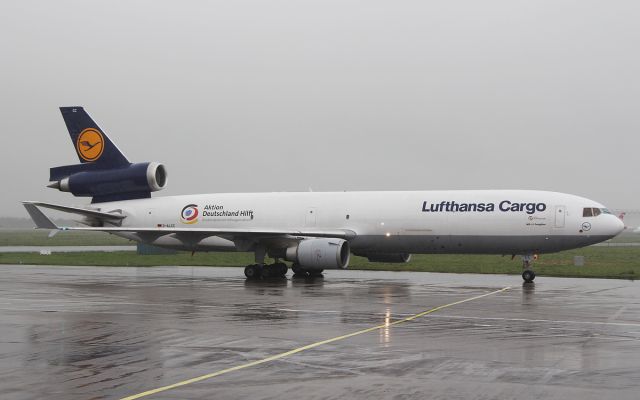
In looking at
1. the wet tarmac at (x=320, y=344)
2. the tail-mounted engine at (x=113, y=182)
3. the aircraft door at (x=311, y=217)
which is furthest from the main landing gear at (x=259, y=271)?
the tail-mounted engine at (x=113, y=182)

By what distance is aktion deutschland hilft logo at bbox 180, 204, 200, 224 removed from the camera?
3438cm

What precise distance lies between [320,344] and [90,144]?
2602 centimetres

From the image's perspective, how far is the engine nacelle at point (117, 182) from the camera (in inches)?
1369

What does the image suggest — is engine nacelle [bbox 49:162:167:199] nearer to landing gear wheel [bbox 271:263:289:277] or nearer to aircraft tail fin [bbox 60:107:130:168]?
aircraft tail fin [bbox 60:107:130:168]

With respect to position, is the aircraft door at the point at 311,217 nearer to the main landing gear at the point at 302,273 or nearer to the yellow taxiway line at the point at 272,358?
the main landing gear at the point at 302,273

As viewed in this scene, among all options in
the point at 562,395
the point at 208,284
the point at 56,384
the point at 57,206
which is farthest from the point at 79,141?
the point at 562,395

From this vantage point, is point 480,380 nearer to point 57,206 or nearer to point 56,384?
point 56,384

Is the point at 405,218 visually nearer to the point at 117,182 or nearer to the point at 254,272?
the point at 254,272

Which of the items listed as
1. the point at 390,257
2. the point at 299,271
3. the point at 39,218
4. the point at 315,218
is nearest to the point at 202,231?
the point at 299,271

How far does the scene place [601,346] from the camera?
12.2 m

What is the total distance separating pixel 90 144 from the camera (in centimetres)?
3519

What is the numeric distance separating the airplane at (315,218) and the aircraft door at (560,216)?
0.04 m

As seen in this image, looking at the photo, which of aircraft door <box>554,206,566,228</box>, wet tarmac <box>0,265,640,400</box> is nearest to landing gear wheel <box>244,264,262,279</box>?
wet tarmac <box>0,265,640,400</box>

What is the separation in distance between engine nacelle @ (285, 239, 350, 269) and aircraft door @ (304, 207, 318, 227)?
11.1ft
